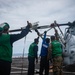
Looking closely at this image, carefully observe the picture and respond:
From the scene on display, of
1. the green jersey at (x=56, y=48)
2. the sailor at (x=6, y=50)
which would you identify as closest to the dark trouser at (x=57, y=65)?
the green jersey at (x=56, y=48)

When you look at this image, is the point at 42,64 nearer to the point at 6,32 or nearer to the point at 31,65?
the point at 31,65

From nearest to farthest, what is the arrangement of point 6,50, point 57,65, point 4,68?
point 4,68
point 6,50
point 57,65

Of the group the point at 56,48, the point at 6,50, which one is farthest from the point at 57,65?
the point at 6,50

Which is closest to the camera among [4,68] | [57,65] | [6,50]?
[4,68]

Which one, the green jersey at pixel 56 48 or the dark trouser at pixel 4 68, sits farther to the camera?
the green jersey at pixel 56 48

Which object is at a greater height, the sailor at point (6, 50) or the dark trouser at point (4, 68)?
the sailor at point (6, 50)

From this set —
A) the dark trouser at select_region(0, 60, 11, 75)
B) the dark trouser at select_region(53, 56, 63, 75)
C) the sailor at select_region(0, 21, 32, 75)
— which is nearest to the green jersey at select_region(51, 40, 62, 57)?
the dark trouser at select_region(53, 56, 63, 75)

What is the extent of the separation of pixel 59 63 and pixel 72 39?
6373mm

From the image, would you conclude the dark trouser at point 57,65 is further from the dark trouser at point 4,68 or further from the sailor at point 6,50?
the dark trouser at point 4,68

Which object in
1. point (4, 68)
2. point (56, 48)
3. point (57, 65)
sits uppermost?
point (56, 48)

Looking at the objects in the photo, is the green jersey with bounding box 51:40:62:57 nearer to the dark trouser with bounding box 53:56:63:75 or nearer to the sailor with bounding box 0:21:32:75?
the dark trouser with bounding box 53:56:63:75

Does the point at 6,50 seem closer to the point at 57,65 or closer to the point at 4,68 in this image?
the point at 4,68

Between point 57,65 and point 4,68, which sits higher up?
point 57,65

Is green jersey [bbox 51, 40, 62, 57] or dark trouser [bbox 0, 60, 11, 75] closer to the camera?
dark trouser [bbox 0, 60, 11, 75]
